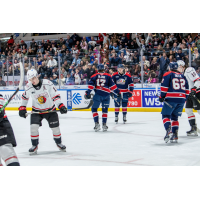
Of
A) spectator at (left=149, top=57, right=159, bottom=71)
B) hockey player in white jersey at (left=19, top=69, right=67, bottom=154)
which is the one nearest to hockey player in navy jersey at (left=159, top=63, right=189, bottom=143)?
hockey player in white jersey at (left=19, top=69, right=67, bottom=154)

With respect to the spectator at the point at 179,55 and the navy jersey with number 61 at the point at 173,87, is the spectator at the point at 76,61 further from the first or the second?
A: the navy jersey with number 61 at the point at 173,87

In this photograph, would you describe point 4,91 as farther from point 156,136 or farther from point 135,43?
point 156,136

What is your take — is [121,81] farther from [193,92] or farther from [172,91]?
[172,91]

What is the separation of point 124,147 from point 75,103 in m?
5.49

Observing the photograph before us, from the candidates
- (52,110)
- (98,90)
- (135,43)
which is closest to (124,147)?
(52,110)

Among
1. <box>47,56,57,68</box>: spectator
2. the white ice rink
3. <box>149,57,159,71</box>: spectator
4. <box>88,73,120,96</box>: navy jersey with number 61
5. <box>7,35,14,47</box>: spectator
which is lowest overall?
the white ice rink

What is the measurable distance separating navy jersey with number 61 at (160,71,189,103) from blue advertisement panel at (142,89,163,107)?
14.7ft

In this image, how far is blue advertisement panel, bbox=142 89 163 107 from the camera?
9.77 metres

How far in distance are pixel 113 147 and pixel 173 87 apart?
4.32ft

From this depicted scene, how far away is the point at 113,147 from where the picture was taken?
5219mm

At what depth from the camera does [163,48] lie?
9648mm

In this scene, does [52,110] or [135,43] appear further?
[135,43]


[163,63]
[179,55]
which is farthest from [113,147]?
[179,55]

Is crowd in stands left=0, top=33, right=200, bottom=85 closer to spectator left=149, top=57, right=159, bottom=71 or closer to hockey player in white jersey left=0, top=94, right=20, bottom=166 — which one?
spectator left=149, top=57, right=159, bottom=71
